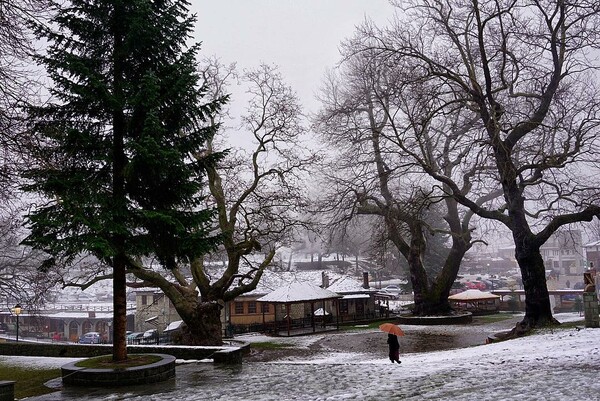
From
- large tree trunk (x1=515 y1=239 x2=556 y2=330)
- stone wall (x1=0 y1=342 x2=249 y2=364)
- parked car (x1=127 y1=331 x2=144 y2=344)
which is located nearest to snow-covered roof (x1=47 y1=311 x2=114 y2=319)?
parked car (x1=127 y1=331 x2=144 y2=344)

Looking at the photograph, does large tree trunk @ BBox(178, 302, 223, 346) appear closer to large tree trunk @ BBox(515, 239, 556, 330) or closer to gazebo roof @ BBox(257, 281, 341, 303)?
gazebo roof @ BBox(257, 281, 341, 303)

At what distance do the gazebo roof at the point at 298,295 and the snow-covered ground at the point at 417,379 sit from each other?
718 inches

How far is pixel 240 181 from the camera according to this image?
26719 millimetres

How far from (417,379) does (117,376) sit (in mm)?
6736

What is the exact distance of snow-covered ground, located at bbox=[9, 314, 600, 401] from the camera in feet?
30.7

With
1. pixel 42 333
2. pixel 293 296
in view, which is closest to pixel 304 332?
pixel 293 296

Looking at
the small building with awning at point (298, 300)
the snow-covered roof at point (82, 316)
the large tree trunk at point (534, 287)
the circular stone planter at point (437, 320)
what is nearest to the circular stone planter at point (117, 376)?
the large tree trunk at point (534, 287)

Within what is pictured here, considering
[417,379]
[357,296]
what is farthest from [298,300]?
[417,379]

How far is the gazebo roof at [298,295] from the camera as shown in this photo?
112 ft

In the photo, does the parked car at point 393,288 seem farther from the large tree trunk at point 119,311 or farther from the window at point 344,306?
the large tree trunk at point 119,311

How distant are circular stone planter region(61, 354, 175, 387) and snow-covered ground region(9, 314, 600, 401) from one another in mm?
366

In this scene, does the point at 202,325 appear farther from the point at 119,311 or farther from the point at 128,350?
the point at 119,311

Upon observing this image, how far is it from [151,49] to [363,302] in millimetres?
36390

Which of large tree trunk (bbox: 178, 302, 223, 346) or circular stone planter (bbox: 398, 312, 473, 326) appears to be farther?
circular stone planter (bbox: 398, 312, 473, 326)
